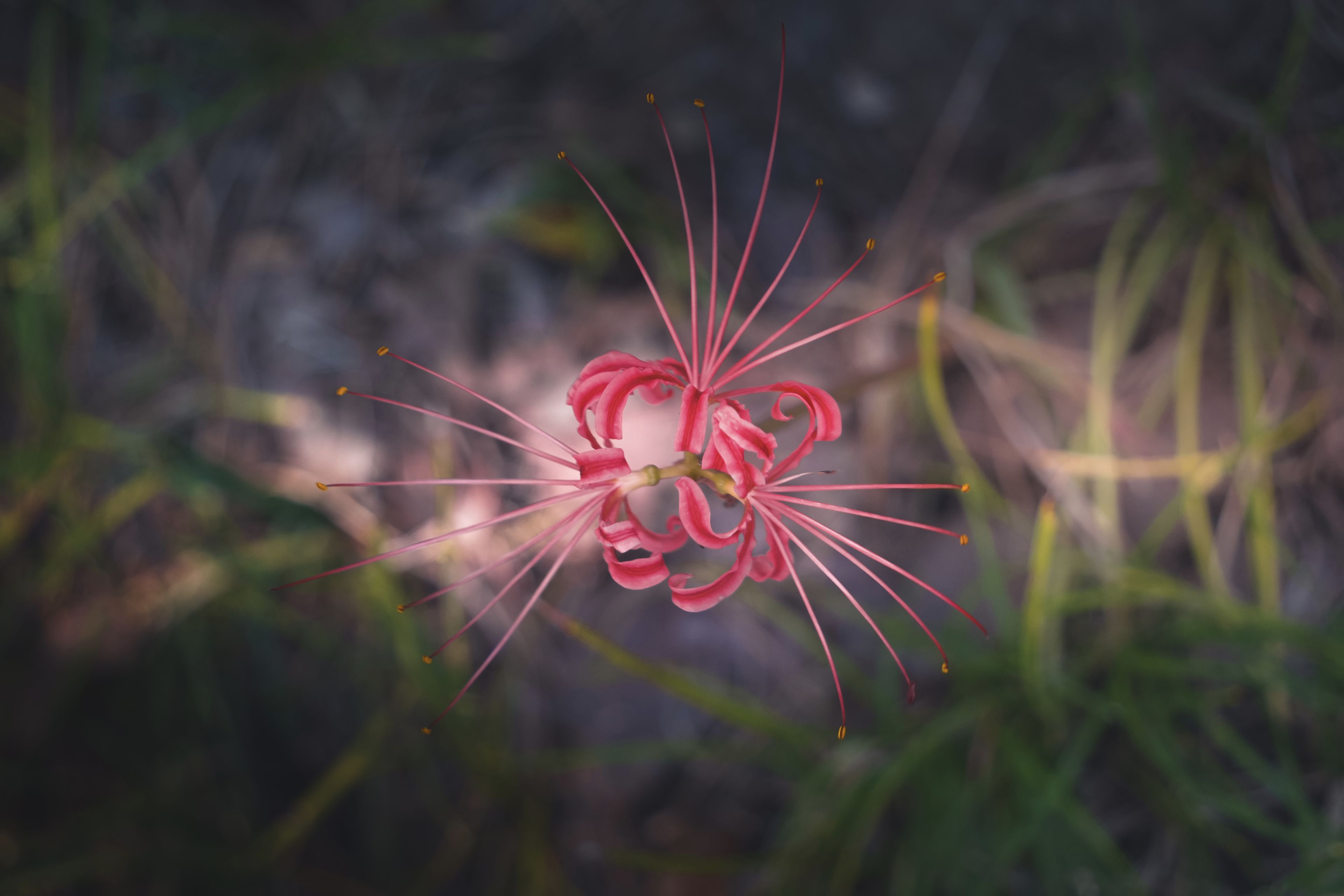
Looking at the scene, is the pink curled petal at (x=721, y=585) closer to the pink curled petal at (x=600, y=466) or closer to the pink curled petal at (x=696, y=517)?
the pink curled petal at (x=696, y=517)

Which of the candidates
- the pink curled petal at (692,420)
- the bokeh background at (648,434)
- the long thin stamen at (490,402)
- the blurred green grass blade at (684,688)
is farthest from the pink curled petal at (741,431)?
the bokeh background at (648,434)

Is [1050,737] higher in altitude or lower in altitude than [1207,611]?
lower

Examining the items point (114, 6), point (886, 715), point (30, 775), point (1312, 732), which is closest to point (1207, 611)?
point (1312, 732)

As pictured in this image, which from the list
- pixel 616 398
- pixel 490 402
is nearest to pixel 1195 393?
pixel 616 398

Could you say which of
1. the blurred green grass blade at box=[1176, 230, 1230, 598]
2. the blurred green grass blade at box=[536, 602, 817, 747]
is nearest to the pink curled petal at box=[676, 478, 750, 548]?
the blurred green grass blade at box=[536, 602, 817, 747]

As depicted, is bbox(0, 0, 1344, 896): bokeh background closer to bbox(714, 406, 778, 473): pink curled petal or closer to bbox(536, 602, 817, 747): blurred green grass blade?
bbox(536, 602, 817, 747): blurred green grass blade

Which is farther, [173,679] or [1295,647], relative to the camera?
[173,679]

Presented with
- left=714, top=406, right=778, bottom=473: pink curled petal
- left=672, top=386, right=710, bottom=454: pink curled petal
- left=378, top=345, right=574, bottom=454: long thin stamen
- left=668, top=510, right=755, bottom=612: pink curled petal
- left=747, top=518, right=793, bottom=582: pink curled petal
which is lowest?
left=668, top=510, right=755, bottom=612: pink curled petal

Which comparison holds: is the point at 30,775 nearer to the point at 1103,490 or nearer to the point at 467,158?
the point at 467,158
